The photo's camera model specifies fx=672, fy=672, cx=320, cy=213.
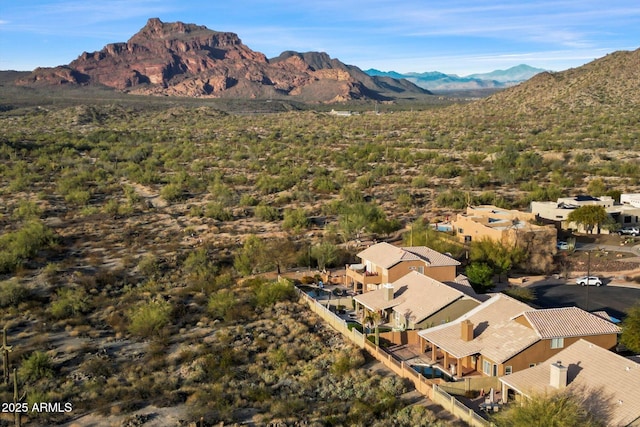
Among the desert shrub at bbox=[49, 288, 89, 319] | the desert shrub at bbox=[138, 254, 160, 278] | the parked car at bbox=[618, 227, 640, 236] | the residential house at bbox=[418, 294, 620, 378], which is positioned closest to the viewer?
the residential house at bbox=[418, 294, 620, 378]

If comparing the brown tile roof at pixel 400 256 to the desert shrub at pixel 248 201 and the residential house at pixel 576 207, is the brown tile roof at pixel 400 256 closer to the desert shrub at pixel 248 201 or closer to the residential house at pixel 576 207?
the residential house at pixel 576 207

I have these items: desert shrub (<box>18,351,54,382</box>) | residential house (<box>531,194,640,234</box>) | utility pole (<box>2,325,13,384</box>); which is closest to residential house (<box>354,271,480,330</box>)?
desert shrub (<box>18,351,54,382</box>)

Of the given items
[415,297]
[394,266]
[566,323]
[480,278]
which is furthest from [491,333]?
[480,278]

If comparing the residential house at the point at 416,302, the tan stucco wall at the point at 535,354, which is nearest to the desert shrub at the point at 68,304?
the residential house at the point at 416,302

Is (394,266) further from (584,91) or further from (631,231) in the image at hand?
(584,91)

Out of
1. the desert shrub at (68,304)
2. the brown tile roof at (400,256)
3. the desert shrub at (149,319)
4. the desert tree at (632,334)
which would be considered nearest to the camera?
the desert tree at (632,334)

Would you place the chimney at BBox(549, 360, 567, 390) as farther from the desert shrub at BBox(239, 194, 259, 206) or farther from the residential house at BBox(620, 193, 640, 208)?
the desert shrub at BBox(239, 194, 259, 206)

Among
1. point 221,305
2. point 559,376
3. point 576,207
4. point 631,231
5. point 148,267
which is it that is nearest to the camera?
point 559,376
